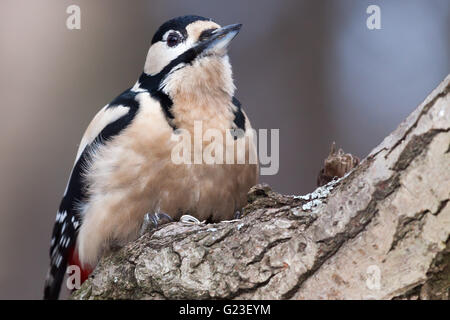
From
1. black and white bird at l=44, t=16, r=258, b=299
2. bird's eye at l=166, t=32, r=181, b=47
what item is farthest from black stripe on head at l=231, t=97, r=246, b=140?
bird's eye at l=166, t=32, r=181, b=47

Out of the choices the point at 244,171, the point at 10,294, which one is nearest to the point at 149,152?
the point at 244,171

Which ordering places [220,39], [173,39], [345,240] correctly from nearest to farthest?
[345,240] → [220,39] → [173,39]

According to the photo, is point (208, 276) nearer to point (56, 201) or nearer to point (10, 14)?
point (56, 201)

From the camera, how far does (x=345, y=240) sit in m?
1.43

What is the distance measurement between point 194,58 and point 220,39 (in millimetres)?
131

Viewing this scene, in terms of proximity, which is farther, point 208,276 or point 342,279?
point 208,276

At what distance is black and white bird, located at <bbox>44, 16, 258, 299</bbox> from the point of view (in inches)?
82.9

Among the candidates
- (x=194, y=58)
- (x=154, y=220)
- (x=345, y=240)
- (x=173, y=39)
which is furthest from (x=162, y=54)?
(x=345, y=240)

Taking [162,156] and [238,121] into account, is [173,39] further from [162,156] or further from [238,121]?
[162,156]

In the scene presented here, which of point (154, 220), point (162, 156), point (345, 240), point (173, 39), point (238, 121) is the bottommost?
point (345, 240)

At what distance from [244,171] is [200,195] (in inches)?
8.4

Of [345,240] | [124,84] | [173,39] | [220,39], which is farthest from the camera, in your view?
[124,84]

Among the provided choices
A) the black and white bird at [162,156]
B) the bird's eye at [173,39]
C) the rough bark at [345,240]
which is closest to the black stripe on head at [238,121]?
the black and white bird at [162,156]

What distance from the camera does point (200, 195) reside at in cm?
215
